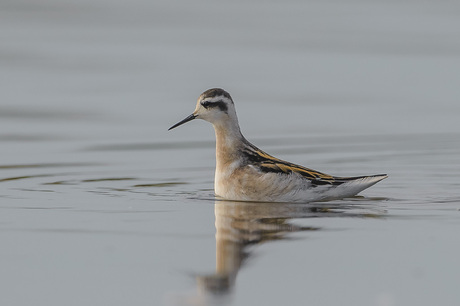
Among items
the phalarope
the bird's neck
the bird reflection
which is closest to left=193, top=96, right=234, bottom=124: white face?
the phalarope

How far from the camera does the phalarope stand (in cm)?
1552

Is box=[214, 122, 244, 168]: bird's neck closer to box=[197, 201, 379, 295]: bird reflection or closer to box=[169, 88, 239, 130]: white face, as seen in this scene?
box=[169, 88, 239, 130]: white face

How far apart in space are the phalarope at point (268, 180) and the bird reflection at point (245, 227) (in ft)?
0.64

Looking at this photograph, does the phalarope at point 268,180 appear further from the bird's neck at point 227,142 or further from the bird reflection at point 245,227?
the bird reflection at point 245,227

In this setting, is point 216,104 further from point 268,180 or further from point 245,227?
point 245,227

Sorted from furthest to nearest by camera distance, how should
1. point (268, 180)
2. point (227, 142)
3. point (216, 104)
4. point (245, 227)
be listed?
point (227, 142)
point (216, 104)
point (268, 180)
point (245, 227)

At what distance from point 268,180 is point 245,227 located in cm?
198

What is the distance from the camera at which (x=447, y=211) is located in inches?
565

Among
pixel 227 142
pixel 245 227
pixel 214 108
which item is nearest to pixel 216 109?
pixel 214 108

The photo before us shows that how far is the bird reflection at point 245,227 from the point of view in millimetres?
11180

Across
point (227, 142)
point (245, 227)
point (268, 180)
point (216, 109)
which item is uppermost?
point (216, 109)

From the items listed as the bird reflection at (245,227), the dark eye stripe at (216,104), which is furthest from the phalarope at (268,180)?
the bird reflection at (245,227)

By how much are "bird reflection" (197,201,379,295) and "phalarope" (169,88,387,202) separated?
195 millimetres

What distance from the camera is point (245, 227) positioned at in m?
13.6
